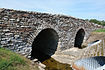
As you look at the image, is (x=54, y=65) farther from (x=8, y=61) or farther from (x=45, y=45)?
(x=8, y=61)

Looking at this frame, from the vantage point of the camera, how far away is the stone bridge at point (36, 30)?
677 centimetres

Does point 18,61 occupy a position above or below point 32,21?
below

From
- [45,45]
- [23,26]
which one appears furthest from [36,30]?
[45,45]

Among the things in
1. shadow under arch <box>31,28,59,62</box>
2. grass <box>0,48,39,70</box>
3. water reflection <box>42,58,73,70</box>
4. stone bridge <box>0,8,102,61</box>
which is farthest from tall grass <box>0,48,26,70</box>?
shadow under arch <box>31,28,59,62</box>

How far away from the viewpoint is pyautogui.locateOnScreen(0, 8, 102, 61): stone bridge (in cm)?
677

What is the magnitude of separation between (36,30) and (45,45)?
4502mm

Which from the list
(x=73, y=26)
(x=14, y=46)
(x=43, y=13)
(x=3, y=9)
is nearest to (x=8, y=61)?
(x=14, y=46)

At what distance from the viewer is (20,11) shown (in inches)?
285

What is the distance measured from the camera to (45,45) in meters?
12.5

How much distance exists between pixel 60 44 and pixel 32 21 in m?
4.13

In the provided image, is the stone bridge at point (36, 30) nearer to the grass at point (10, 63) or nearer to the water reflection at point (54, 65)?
the grass at point (10, 63)

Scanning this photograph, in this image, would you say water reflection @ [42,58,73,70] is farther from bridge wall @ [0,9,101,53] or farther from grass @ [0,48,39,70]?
grass @ [0,48,39,70]

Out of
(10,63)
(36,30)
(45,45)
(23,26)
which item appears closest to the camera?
(10,63)

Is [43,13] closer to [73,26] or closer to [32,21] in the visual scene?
[32,21]
